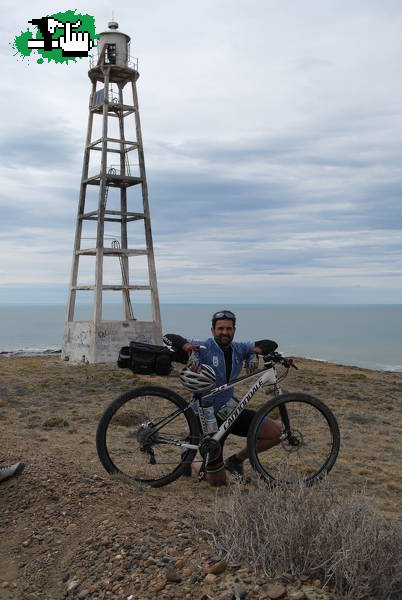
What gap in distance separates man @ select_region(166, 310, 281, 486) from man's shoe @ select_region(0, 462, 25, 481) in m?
2.15

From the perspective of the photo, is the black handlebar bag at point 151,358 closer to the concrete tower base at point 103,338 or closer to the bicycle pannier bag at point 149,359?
the bicycle pannier bag at point 149,359

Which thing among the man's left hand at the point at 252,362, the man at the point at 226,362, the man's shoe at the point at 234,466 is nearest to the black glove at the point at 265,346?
the man at the point at 226,362

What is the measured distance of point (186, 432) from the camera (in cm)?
683

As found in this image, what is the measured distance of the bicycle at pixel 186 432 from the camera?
663 centimetres

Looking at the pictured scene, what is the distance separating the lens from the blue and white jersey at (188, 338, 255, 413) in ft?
22.4

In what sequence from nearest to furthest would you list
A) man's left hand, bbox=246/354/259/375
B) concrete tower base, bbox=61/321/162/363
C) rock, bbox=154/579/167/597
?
rock, bbox=154/579/167/597
man's left hand, bbox=246/354/259/375
concrete tower base, bbox=61/321/162/363

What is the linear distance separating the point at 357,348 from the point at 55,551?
8515cm

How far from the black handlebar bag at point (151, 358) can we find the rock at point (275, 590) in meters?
3.40

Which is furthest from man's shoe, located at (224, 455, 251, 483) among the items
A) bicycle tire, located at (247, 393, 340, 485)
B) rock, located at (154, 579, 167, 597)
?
rock, located at (154, 579, 167, 597)

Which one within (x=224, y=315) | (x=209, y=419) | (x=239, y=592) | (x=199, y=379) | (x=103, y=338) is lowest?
(x=239, y=592)

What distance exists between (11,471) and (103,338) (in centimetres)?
2187

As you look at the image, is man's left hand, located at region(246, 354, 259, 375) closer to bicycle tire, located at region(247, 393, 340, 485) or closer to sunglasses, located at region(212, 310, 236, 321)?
bicycle tire, located at region(247, 393, 340, 485)

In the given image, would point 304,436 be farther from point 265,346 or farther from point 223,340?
point 223,340

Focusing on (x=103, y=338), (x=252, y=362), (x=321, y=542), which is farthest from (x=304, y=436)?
(x=103, y=338)
